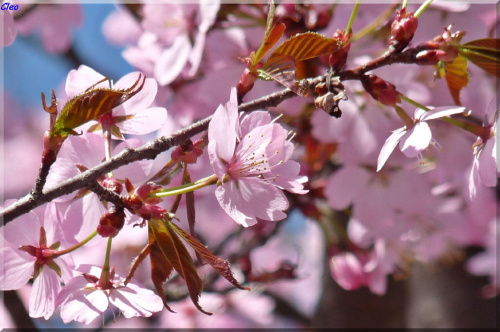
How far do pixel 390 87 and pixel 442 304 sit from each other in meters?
1.24

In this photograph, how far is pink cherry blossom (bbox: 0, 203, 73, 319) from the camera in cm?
58

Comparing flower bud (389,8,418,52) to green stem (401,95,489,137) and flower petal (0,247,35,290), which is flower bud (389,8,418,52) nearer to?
green stem (401,95,489,137)

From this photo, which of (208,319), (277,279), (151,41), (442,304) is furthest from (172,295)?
(442,304)

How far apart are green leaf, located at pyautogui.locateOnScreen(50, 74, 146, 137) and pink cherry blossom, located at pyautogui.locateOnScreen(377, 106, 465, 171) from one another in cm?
28

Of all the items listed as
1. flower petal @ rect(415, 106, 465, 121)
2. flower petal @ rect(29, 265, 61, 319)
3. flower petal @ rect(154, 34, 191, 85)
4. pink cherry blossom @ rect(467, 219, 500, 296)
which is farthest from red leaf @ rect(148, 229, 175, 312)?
pink cherry blossom @ rect(467, 219, 500, 296)

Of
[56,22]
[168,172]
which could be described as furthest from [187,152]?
[56,22]

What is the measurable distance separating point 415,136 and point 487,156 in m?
0.09

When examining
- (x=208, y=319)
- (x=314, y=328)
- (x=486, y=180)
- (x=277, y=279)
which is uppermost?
(x=486, y=180)

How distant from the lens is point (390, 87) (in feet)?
2.17

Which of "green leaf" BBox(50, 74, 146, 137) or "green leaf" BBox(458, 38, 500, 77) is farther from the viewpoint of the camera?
"green leaf" BBox(458, 38, 500, 77)

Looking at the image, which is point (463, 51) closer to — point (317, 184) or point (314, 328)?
point (317, 184)

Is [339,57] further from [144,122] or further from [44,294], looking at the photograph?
[44,294]

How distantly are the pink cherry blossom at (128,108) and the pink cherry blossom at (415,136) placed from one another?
9.9 inches

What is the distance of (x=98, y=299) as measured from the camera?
57cm
